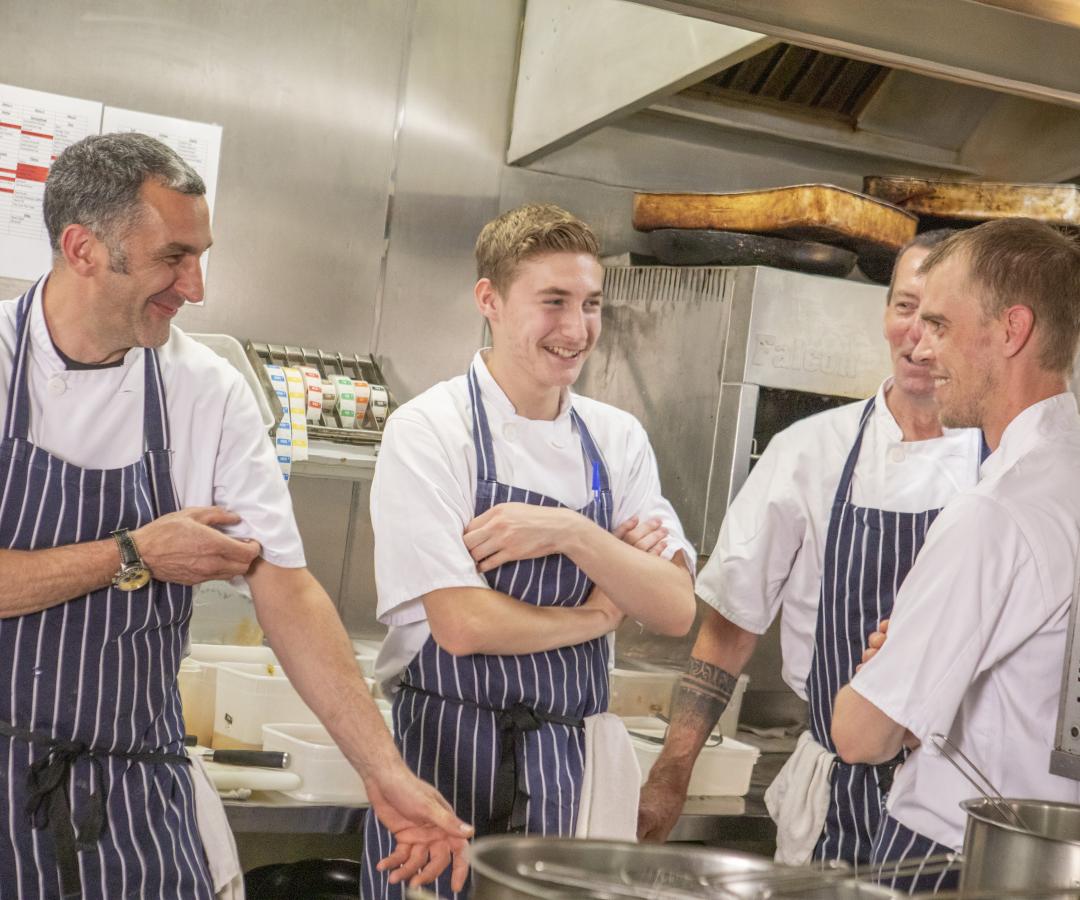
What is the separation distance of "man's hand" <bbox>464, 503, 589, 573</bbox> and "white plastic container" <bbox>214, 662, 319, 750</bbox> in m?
0.65

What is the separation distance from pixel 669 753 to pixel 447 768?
61 cm

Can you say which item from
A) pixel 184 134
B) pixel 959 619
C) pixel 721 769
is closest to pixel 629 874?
pixel 959 619

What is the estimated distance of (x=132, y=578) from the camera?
1.74m

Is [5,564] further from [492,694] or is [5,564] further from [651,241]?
[651,241]

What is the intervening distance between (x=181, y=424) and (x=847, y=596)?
1213mm

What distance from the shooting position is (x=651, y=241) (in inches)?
134

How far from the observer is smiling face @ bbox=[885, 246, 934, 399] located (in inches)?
94.3

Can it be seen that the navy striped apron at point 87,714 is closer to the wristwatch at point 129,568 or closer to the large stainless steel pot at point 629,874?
the wristwatch at point 129,568

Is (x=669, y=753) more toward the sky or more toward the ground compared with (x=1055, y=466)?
more toward the ground

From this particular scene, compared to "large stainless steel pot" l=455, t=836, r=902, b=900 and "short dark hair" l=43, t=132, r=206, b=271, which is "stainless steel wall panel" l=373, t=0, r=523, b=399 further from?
"large stainless steel pot" l=455, t=836, r=902, b=900

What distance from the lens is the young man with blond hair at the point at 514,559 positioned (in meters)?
2.11

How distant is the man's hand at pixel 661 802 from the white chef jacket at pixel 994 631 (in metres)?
0.85

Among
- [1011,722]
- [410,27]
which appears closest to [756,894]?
[1011,722]

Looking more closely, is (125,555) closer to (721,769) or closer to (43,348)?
(43,348)
